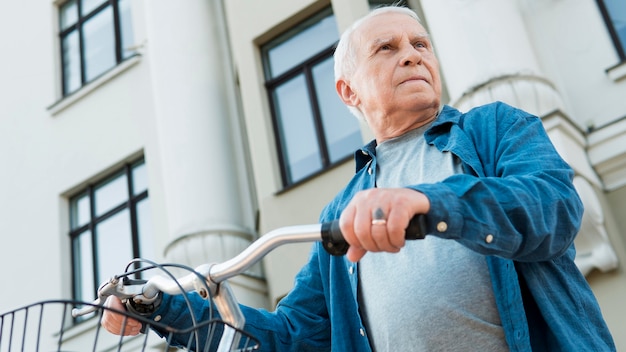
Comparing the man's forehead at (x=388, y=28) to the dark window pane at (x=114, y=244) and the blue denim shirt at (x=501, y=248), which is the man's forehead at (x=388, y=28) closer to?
the blue denim shirt at (x=501, y=248)

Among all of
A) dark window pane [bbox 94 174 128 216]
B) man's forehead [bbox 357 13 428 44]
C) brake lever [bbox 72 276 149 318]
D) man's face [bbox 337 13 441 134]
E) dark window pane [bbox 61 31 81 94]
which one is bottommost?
brake lever [bbox 72 276 149 318]

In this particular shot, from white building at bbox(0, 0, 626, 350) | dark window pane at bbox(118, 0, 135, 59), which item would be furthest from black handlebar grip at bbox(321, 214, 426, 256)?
dark window pane at bbox(118, 0, 135, 59)

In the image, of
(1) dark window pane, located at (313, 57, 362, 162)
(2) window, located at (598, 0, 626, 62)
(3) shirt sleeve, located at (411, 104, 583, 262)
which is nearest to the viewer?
(3) shirt sleeve, located at (411, 104, 583, 262)

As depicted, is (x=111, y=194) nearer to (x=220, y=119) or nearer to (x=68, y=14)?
(x=220, y=119)

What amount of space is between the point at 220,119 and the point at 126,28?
8.44ft

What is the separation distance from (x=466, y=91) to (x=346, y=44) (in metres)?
3.78

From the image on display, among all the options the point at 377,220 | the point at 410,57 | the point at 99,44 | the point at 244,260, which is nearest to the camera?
the point at 377,220

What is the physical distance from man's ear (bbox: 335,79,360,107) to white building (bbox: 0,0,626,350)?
3.51 metres

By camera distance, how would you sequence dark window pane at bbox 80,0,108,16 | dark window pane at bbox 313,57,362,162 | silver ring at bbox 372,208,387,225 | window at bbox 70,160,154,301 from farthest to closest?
1. dark window pane at bbox 80,0,108,16
2. window at bbox 70,160,154,301
3. dark window pane at bbox 313,57,362,162
4. silver ring at bbox 372,208,387,225

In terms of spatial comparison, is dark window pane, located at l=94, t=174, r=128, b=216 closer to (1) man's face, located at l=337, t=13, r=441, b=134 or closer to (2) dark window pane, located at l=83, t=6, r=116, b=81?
(2) dark window pane, located at l=83, t=6, r=116, b=81

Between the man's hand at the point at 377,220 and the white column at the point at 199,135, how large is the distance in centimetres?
647

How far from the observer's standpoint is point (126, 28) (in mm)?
11070

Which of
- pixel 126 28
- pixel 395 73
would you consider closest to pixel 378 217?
pixel 395 73

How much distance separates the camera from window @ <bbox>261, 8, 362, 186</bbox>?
26.5 ft
